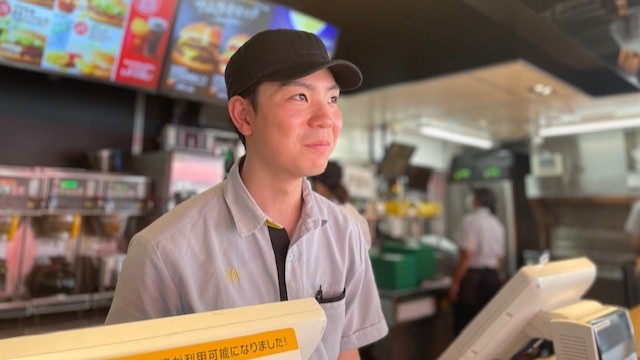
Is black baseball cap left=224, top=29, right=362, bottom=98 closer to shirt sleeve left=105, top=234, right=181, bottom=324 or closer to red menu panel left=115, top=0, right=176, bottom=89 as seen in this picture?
shirt sleeve left=105, top=234, right=181, bottom=324

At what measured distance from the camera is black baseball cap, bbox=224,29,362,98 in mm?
1013

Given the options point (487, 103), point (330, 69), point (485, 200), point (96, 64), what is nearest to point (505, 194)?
point (487, 103)

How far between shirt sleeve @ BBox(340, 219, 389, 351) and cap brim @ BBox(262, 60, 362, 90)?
1.47 feet

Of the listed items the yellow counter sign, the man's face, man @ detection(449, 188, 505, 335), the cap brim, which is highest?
the cap brim

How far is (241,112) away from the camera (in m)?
1.13

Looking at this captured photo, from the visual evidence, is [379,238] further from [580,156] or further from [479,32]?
[580,156]

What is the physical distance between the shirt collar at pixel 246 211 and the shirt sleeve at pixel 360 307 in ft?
0.65

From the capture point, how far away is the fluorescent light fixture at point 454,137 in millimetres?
6531

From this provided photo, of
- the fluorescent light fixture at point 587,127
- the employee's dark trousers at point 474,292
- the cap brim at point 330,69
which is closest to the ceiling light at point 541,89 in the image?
the employee's dark trousers at point 474,292

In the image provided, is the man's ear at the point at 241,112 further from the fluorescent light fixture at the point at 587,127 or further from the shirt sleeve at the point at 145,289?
the fluorescent light fixture at the point at 587,127

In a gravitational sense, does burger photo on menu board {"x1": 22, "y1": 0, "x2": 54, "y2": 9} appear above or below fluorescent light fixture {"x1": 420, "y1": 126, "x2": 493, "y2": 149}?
above

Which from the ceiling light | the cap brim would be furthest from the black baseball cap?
the ceiling light

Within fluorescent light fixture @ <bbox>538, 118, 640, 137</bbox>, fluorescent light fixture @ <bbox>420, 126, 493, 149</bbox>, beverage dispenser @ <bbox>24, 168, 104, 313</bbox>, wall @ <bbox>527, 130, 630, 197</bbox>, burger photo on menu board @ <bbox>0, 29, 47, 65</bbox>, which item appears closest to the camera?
burger photo on menu board @ <bbox>0, 29, 47, 65</bbox>

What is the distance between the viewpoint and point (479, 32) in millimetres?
3740
